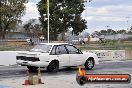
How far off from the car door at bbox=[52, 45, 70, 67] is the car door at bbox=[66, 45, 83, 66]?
27cm

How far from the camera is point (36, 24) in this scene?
123 metres

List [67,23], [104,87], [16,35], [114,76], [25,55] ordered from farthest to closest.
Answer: [16,35], [67,23], [25,55], [104,87], [114,76]

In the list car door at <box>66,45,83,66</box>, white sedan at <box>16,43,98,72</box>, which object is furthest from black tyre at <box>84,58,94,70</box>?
car door at <box>66,45,83,66</box>

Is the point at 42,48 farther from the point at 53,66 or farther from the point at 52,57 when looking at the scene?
the point at 53,66

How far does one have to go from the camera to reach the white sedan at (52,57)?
20.4 metres

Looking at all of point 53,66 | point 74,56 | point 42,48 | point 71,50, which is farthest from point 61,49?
point 53,66

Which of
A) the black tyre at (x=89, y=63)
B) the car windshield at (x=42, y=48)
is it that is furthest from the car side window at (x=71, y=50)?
the car windshield at (x=42, y=48)

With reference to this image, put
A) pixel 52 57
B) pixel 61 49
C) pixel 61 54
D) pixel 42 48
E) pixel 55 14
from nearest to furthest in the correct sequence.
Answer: pixel 52 57, pixel 42 48, pixel 61 54, pixel 61 49, pixel 55 14

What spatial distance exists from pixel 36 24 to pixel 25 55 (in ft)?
338

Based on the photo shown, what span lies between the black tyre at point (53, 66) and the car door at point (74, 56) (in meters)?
1.09

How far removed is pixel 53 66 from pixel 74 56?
5.37ft

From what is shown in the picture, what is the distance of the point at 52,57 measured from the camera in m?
20.9

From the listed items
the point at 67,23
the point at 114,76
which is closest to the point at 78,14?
the point at 67,23

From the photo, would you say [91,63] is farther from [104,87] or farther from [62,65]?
[104,87]
